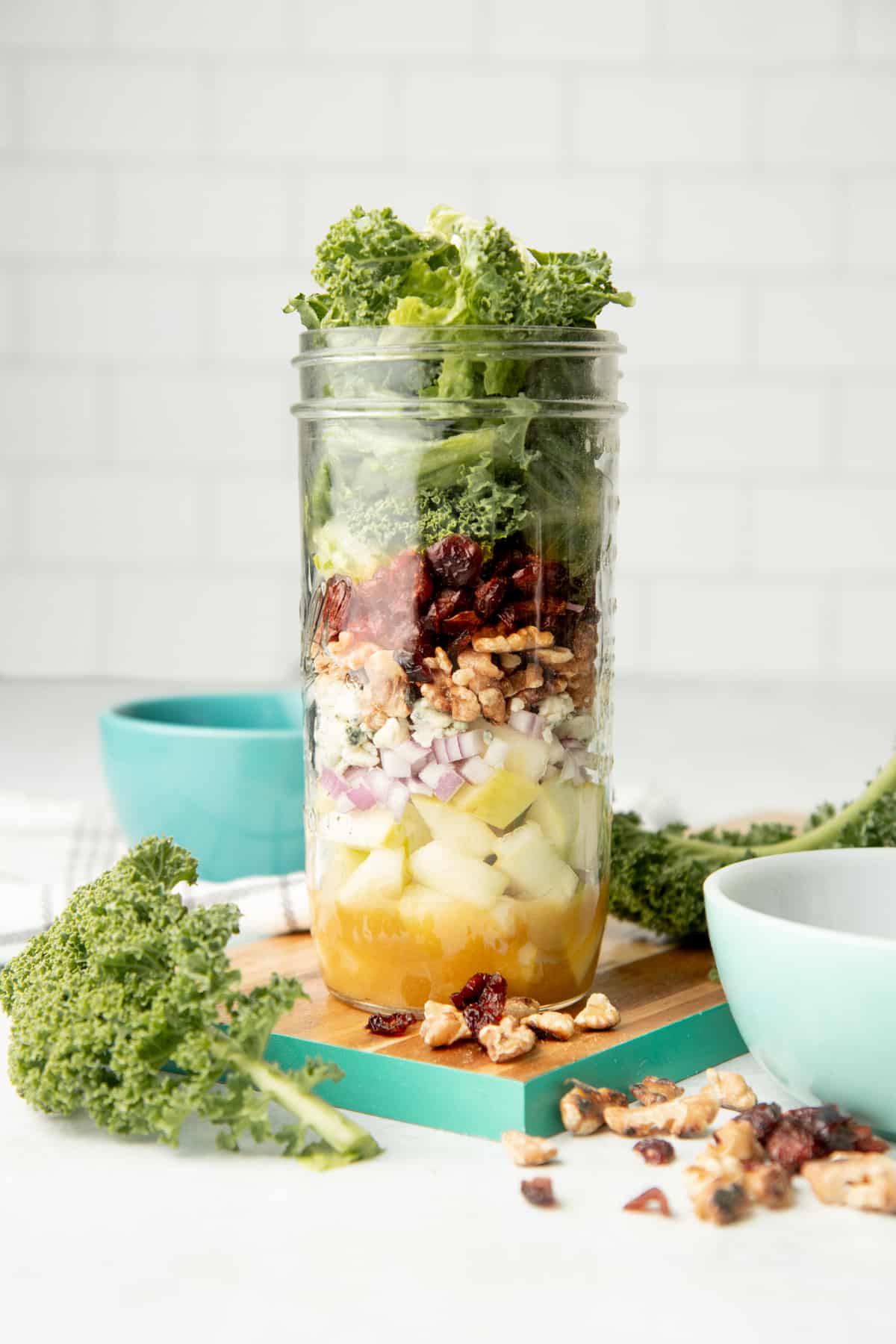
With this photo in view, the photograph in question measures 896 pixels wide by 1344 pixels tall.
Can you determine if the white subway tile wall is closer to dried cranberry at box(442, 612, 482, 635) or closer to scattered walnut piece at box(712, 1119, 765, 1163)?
dried cranberry at box(442, 612, 482, 635)

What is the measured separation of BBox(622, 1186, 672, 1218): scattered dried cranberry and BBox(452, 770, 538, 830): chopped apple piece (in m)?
0.22

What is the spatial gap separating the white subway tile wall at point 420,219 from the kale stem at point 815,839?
154cm

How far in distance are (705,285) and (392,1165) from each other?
6.65 ft

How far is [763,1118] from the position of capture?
0.70 m

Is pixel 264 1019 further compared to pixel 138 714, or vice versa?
pixel 138 714

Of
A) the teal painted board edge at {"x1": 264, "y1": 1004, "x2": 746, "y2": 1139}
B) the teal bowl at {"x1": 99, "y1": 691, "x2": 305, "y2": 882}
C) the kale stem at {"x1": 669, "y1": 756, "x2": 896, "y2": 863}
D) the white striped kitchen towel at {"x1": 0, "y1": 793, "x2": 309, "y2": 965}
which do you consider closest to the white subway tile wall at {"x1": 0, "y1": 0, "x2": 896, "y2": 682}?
the white striped kitchen towel at {"x1": 0, "y1": 793, "x2": 309, "y2": 965}

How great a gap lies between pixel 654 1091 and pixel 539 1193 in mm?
135

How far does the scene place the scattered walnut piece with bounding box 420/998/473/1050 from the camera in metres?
0.78

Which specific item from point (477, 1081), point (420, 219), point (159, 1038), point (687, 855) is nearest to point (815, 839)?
point (687, 855)

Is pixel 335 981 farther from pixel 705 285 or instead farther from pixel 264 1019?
pixel 705 285

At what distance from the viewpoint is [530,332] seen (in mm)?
807

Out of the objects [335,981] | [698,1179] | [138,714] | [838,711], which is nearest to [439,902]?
[335,981]

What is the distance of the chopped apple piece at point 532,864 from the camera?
83cm

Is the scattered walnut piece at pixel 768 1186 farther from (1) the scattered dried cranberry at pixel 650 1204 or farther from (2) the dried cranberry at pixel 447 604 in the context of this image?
(2) the dried cranberry at pixel 447 604
